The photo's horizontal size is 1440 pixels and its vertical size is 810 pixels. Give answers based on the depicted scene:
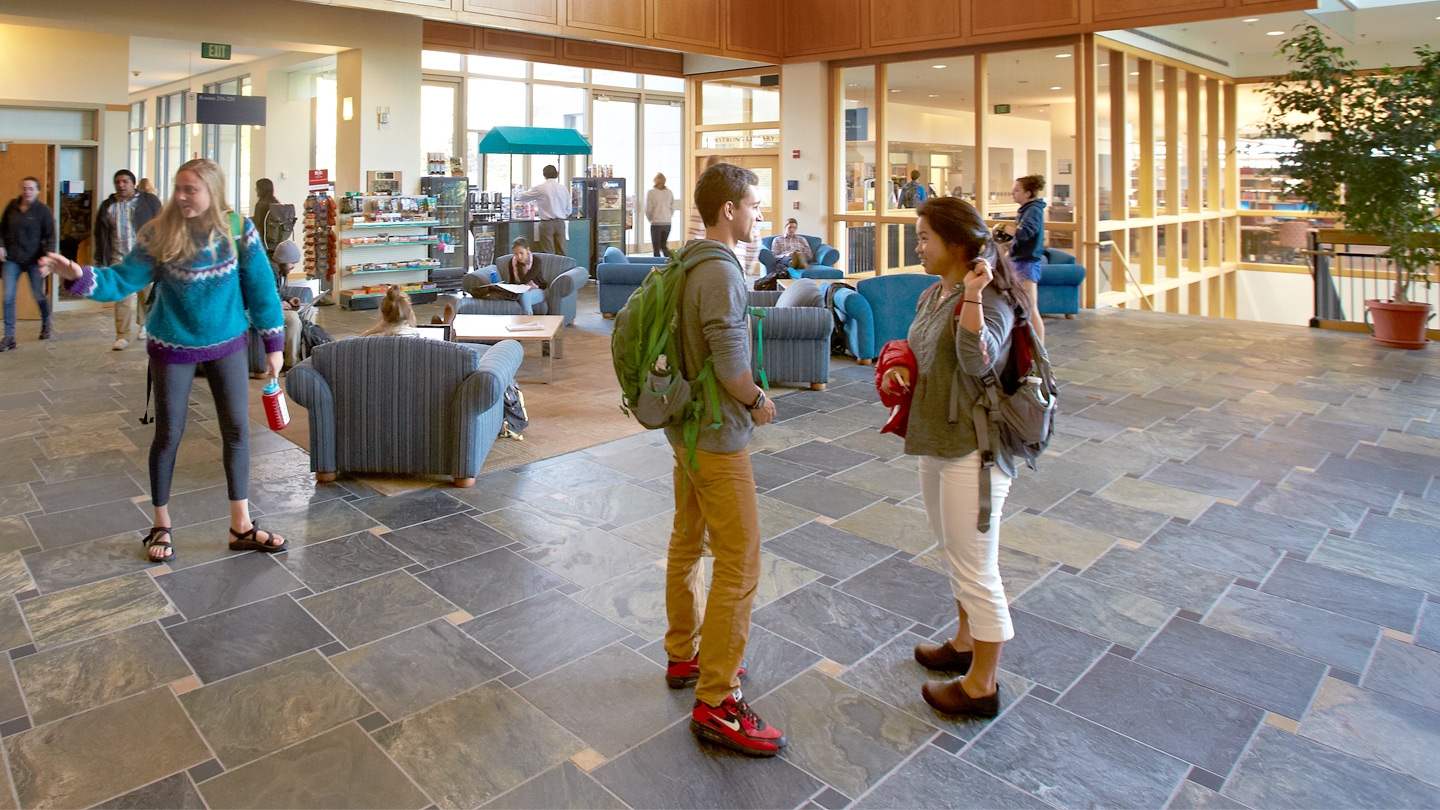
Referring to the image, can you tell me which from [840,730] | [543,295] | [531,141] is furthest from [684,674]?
[531,141]

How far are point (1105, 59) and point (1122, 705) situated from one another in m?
10.9

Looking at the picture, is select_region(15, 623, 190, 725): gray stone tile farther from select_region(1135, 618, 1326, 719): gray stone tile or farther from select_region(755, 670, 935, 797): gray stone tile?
select_region(1135, 618, 1326, 719): gray stone tile

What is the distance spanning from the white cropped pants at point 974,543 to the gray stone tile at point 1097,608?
0.88m

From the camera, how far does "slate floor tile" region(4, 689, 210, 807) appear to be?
2.38 meters

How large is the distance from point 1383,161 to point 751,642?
8.28 meters

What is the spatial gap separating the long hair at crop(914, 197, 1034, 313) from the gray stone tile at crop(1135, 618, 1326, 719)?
1.31 meters

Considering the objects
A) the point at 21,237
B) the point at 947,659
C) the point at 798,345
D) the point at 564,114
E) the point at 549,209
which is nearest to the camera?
the point at 947,659

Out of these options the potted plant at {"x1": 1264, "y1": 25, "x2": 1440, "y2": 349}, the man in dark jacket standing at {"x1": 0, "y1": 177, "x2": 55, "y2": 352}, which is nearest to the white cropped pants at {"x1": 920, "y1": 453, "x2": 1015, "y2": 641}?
the potted plant at {"x1": 1264, "y1": 25, "x2": 1440, "y2": 349}

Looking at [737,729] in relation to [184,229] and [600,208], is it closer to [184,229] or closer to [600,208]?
[184,229]

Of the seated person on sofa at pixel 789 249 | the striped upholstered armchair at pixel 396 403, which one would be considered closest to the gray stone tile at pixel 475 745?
the striped upholstered armchair at pixel 396 403

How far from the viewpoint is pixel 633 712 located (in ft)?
9.02

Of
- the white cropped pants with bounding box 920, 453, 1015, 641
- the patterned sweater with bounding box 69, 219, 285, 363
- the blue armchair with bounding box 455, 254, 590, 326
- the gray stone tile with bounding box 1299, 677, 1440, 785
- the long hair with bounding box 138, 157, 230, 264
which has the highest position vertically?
the blue armchair with bounding box 455, 254, 590, 326

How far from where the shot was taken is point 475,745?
2592 mm

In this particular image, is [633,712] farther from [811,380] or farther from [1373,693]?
[811,380]
